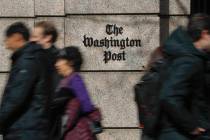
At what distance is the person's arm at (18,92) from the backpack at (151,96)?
987mm

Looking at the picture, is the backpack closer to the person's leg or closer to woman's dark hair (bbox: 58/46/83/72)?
the person's leg

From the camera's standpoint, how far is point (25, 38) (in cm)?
665

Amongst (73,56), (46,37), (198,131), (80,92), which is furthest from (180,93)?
(46,37)

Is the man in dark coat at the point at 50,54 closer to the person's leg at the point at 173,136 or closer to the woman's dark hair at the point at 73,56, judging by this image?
the woman's dark hair at the point at 73,56

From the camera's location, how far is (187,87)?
5.41 m

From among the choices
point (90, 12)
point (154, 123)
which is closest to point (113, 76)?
point (90, 12)

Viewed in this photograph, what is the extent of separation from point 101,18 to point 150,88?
378 cm

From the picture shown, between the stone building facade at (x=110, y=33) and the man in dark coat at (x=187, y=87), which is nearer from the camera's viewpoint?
the man in dark coat at (x=187, y=87)

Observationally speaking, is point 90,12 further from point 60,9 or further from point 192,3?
point 192,3

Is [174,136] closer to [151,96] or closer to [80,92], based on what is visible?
[151,96]

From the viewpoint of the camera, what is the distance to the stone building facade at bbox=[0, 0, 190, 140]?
10.3 metres

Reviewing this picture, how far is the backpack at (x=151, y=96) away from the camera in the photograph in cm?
564

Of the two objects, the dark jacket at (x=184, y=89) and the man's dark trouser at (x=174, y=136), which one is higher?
the dark jacket at (x=184, y=89)

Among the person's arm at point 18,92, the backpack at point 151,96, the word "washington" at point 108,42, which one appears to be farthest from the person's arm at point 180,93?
the word "washington" at point 108,42
